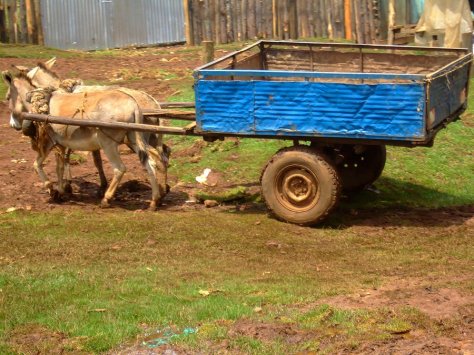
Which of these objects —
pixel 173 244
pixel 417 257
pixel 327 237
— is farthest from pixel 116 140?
pixel 417 257

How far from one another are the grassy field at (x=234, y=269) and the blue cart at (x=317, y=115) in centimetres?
52

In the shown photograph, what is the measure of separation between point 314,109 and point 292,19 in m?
15.4

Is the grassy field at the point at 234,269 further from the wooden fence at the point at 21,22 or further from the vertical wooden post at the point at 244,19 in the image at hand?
the wooden fence at the point at 21,22

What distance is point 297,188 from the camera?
11.5 metres

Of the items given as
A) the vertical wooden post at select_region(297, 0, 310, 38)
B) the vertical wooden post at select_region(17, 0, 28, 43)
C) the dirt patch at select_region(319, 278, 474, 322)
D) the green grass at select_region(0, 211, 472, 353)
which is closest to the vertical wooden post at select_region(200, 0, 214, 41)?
the vertical wooden post at select_region(297, 0, 310, 38)

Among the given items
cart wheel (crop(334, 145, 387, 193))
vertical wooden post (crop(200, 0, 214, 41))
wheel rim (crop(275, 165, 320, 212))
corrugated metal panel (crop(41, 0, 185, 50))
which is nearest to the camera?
wheel rim (crop(275, 165, 320, 212))

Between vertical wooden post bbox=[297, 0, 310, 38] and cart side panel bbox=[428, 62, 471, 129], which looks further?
vertical wooden post bbox=[297, 0, 310, 38]

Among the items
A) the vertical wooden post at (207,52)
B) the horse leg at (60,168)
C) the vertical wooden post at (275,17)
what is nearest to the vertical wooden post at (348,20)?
the vertical wooden post at (275,17)

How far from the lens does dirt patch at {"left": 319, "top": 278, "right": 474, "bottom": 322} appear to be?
7984 millimetres

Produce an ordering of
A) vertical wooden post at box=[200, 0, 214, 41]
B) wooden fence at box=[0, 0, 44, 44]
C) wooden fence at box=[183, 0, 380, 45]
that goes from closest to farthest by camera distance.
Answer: wooden fence at box=[183, 0, 380, 45], wooden fence at box=[0, 0, 44, 44], vertical wooden post at box=[200, 0, 214, 41]

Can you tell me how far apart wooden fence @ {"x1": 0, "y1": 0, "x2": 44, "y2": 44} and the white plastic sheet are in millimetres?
11383

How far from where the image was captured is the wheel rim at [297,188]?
1141 centimetres

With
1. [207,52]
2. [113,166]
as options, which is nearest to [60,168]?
[113,166]

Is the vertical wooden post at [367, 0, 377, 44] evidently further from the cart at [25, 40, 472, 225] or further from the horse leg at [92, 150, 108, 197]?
the horse leg at [92, 150, 108, 197]
